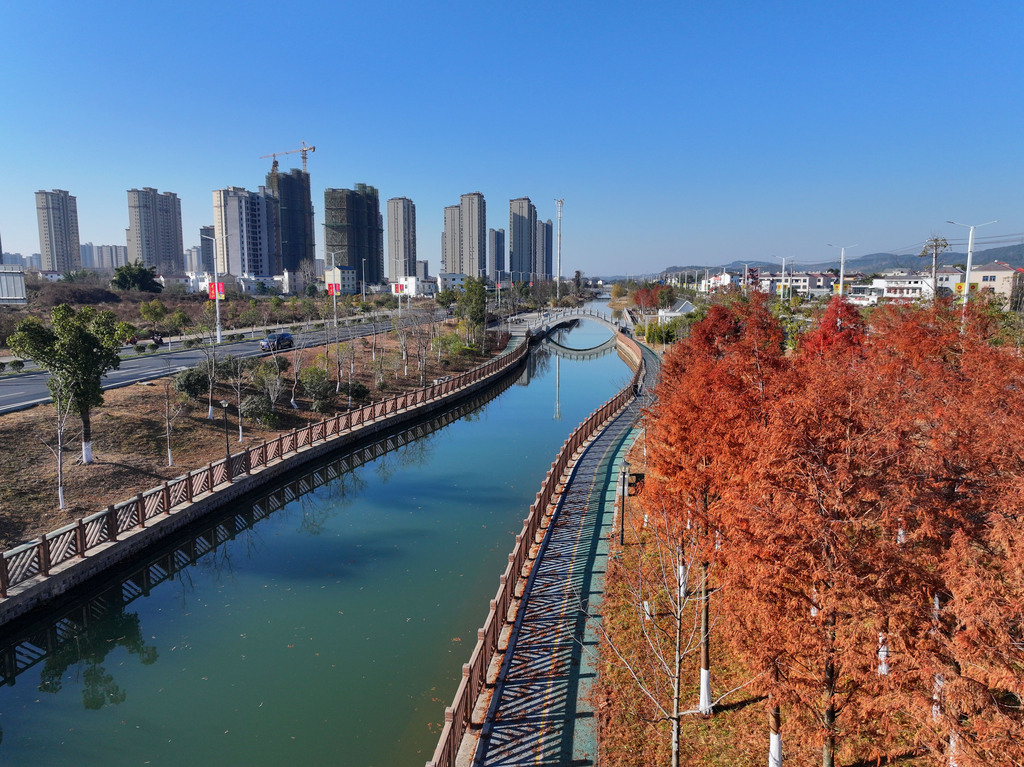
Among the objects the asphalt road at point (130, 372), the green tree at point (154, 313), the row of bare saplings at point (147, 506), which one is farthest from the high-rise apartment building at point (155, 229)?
the row of bare saplings at point (147, 506)

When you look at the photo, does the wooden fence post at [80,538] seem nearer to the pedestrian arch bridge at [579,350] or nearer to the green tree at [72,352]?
the green tree at [72,352]

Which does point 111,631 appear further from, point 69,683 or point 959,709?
point 959,709

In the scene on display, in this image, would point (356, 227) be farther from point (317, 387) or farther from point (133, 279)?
point (317, 387)

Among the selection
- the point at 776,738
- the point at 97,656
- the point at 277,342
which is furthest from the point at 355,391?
the point at 776,738

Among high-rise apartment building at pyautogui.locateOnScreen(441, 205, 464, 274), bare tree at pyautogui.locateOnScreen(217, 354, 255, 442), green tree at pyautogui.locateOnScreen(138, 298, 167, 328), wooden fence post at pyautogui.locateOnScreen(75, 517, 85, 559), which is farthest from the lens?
high-rise apartment building at pyautogui.locateOnScreen(441, 205, 464, 274)

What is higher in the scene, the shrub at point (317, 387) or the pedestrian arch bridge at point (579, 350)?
the shrub at point (317, 387)

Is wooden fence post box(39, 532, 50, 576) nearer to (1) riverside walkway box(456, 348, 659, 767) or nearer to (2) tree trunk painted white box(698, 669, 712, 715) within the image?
(1) riverside walkway box(456, 348, 659, 767)

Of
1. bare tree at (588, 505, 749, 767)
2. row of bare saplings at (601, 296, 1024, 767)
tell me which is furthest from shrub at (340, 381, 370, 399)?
row of bare saplings at (601, 296, 1024, 767)

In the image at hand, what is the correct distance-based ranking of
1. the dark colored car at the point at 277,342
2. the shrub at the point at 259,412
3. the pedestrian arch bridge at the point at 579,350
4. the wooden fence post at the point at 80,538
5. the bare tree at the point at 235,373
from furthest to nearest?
1. the pedestrian arch bridge at the point at 579,350
2. the dark colored car at the point at 277,342
3. the bare tree at the point at 235,373
4. the shrub at the point at 259,412
5. the wooden fence post at the point at 80,538
